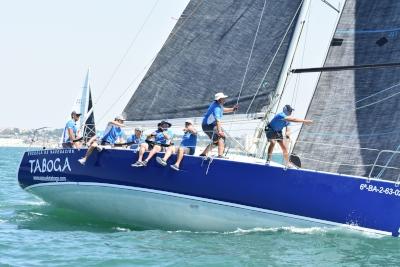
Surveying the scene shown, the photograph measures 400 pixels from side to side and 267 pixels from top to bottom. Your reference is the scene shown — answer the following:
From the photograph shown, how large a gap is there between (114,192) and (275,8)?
4844 millimetres

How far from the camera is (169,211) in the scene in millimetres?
13969

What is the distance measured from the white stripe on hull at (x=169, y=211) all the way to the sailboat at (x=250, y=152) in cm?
2

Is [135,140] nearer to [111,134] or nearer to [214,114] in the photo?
[111,134]

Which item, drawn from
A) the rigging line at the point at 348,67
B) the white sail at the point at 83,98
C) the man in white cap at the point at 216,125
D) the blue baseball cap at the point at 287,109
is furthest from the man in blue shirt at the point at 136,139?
the white sail at the point at 83,98

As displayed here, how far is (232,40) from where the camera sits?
15.9 meters

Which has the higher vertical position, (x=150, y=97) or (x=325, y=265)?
(x=150, y=97)

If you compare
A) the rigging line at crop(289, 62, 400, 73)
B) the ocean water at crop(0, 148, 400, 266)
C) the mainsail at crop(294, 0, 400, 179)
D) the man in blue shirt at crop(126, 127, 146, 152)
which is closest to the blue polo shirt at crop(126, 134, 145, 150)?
the man in blue shirt at crop(126, 127, 146, 152)

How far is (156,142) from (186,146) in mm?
543

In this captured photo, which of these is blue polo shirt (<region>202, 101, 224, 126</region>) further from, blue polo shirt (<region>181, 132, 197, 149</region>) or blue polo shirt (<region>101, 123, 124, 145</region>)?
blue polo shirt (<region>101, 123, 124, 145</region>)

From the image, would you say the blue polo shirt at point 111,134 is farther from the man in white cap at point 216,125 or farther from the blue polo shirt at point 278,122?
the blue polo shirt at point 278,122

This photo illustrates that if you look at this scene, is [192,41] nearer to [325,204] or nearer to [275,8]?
[275,8]

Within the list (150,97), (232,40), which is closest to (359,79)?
(232,40)

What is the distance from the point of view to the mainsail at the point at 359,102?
46.5 feet

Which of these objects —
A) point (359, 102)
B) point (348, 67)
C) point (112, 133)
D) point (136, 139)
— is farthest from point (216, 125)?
point (359, 102)
